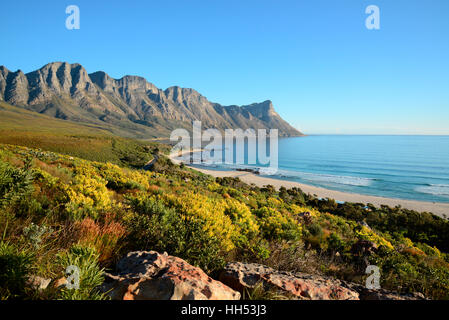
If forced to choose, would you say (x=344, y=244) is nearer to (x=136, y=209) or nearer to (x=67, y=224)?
(x=136, y=209)

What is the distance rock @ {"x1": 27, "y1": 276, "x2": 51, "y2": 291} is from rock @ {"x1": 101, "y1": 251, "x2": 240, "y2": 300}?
1.92 ft

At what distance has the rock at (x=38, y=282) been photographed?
2.20 metres

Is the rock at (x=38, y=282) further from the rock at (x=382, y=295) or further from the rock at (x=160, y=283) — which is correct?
the rock at (x=382, y=295)

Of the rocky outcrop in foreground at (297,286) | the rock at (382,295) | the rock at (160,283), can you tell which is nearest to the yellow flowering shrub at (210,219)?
the rocky outcrop in foreground at (297,286)

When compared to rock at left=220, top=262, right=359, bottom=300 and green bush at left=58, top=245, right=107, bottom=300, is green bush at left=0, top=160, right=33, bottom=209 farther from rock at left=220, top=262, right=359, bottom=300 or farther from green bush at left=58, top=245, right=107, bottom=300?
rock at left=220, top=262, right=359, bottom=300

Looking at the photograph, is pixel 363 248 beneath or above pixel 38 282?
beneath

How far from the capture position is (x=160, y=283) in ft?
7.97

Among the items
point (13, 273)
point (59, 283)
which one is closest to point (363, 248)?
point (59, 283)

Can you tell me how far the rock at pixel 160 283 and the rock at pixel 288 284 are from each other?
50cm

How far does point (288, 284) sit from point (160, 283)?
1831 millimetres

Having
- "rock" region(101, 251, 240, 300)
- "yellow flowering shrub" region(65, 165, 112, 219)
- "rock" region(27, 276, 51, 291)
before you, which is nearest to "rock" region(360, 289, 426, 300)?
"rock" region(101, 251, 240, 300)

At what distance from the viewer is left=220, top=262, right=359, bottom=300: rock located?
117 inches

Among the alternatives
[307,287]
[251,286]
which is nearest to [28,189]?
[251,286]

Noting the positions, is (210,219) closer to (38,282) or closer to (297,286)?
(297,286)
